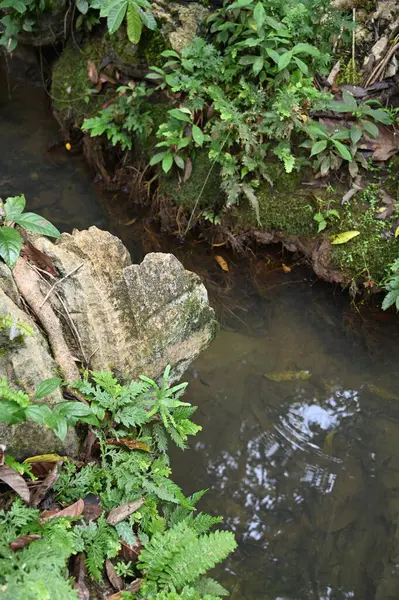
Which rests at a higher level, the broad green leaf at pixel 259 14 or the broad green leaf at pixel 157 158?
the broad green leaf at pixel 259 14

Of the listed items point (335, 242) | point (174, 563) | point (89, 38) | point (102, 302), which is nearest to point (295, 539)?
point (174, 563)

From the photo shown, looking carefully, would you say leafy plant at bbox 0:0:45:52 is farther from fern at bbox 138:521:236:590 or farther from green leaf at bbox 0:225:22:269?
fern at bbox 138:521:236:590

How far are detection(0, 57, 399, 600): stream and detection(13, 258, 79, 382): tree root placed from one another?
1.61m

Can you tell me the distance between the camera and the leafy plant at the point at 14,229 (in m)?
3.02

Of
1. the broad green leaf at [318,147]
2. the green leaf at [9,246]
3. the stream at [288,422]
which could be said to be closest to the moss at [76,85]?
the stream at [288,422]

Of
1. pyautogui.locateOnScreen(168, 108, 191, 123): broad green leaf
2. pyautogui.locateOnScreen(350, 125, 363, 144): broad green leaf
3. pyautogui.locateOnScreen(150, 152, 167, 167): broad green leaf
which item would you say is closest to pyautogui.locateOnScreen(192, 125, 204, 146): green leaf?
pyautogui.locateOnScreen(168, 108, 191, 123): broad green leaf

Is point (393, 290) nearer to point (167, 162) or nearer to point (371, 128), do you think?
point (371, 128)

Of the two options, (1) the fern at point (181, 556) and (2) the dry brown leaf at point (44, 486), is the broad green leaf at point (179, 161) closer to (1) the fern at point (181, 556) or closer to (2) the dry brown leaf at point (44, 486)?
(2) the dry brown leaf at point (44, 486)

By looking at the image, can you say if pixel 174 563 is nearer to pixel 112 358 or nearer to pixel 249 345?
pixel 112 358

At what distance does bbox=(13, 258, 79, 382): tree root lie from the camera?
340cm

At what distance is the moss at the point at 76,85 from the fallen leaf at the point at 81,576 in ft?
16.4

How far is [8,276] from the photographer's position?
3.33 meters

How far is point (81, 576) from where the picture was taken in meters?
2.83

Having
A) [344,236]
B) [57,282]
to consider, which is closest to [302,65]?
[344,236]
